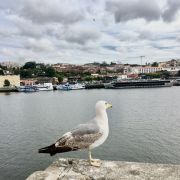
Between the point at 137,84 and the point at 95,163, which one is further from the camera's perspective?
the point at 137,84

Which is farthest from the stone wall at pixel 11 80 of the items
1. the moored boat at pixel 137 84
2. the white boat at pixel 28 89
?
the moored boat at pixel 137 84

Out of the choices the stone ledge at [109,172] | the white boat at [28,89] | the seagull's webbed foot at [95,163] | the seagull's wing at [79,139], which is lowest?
the white boat at [28,89]

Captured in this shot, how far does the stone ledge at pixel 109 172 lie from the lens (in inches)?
160

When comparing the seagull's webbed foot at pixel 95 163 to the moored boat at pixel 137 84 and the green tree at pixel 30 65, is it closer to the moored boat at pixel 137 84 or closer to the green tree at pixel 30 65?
the moored boat at pixel 137 84

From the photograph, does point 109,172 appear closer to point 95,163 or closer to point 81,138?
point 95,163

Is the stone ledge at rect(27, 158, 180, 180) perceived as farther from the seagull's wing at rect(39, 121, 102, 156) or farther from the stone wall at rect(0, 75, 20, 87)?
the stone wall at rect(0, 75, 20, 87)

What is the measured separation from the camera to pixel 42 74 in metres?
144

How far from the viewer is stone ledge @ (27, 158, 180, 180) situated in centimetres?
406

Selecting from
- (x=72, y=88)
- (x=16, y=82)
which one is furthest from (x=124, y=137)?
(x=16, y=82)

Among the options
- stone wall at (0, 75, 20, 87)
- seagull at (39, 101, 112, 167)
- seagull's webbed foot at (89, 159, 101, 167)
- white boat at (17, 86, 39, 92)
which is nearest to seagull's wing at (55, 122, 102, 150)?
seagull at (39, 101, 112, 167)

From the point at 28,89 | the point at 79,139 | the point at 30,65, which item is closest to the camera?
the point at 79,139

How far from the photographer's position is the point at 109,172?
4.24 metres

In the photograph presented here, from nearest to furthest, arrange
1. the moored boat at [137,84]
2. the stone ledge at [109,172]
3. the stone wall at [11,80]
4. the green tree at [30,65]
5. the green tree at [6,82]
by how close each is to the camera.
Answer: the stone ledge at [109,172], the moored boat at [137,84], the green tree at [6,82], the stone wall at [11,80], the green tree at [30,65]

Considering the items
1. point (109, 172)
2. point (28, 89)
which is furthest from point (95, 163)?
point (28, 89)
